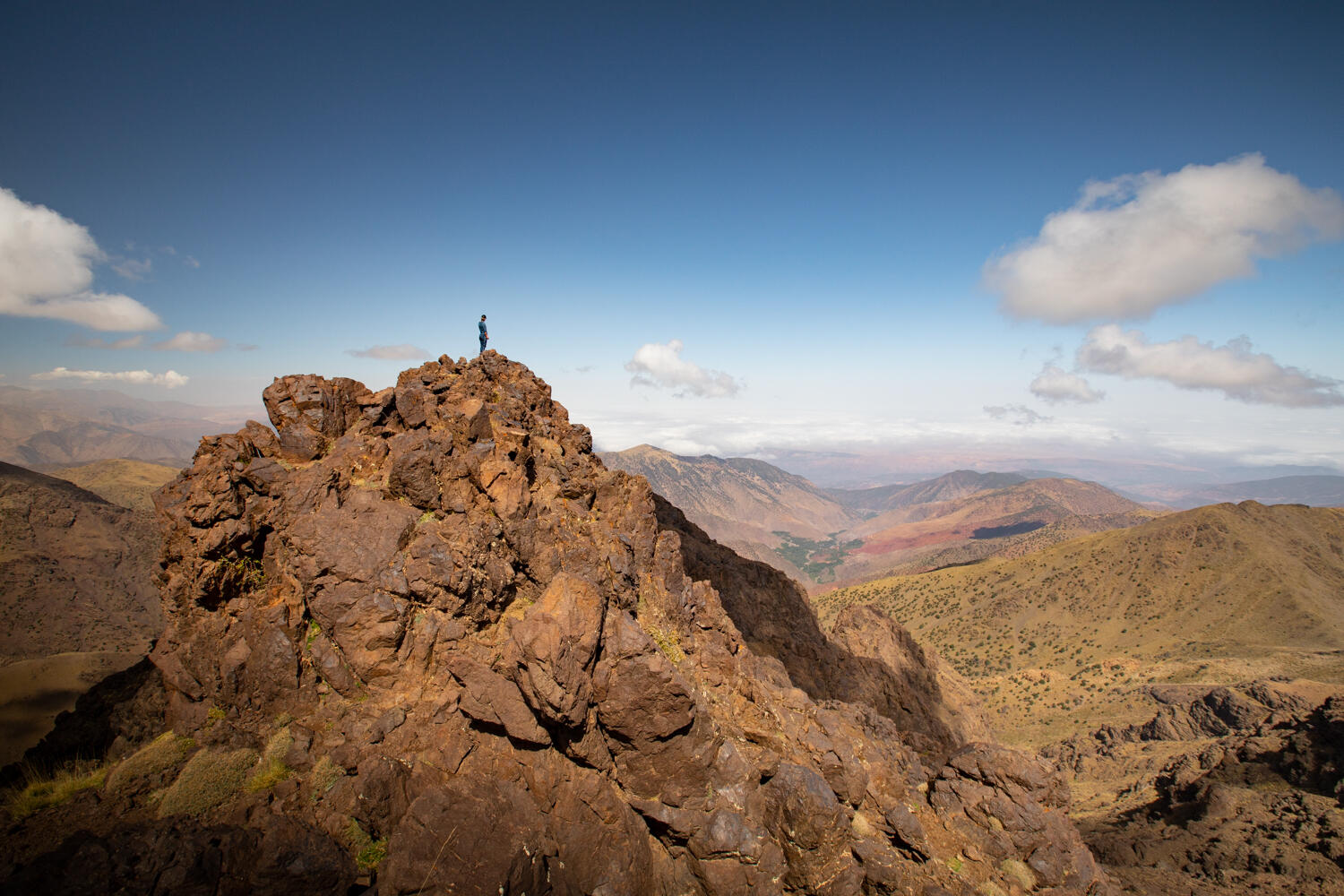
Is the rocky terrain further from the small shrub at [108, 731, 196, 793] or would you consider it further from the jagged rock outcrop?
the jagged rock outcrop

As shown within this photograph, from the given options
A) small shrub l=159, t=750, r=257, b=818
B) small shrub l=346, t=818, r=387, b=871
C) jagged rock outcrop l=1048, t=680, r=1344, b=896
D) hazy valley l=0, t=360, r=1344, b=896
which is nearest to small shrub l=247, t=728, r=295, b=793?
hazy valley l=0, t=360, r=1344, b=896

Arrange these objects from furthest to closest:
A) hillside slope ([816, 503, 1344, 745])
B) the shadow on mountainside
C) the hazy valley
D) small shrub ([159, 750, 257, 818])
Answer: hillside slope ([816, 503, 1344, 745]) → the shadow on mountainside → the hazy valley → small shrub ([159, 750, 257, 818])

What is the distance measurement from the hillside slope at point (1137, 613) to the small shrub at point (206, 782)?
65127mm

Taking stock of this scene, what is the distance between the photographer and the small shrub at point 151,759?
1084cm

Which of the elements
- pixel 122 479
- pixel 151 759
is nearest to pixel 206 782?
pixel 151 759

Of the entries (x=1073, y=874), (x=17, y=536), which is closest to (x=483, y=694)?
(x=1073, y=874)

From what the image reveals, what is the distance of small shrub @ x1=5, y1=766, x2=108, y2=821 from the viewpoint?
33.6 feet

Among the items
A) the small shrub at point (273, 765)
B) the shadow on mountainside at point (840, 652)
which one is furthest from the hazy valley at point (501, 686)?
the shadow on mountainside at point (840, 652)

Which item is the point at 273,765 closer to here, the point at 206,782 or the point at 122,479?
the point at 206,782

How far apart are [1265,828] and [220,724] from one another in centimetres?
4510

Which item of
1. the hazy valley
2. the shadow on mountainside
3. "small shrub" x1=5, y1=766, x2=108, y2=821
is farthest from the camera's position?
the shadow on mountainside

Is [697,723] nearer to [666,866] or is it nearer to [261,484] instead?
[666,866]

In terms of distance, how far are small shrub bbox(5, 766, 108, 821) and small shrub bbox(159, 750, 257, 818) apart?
1799 mm

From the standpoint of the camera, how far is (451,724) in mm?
12250
